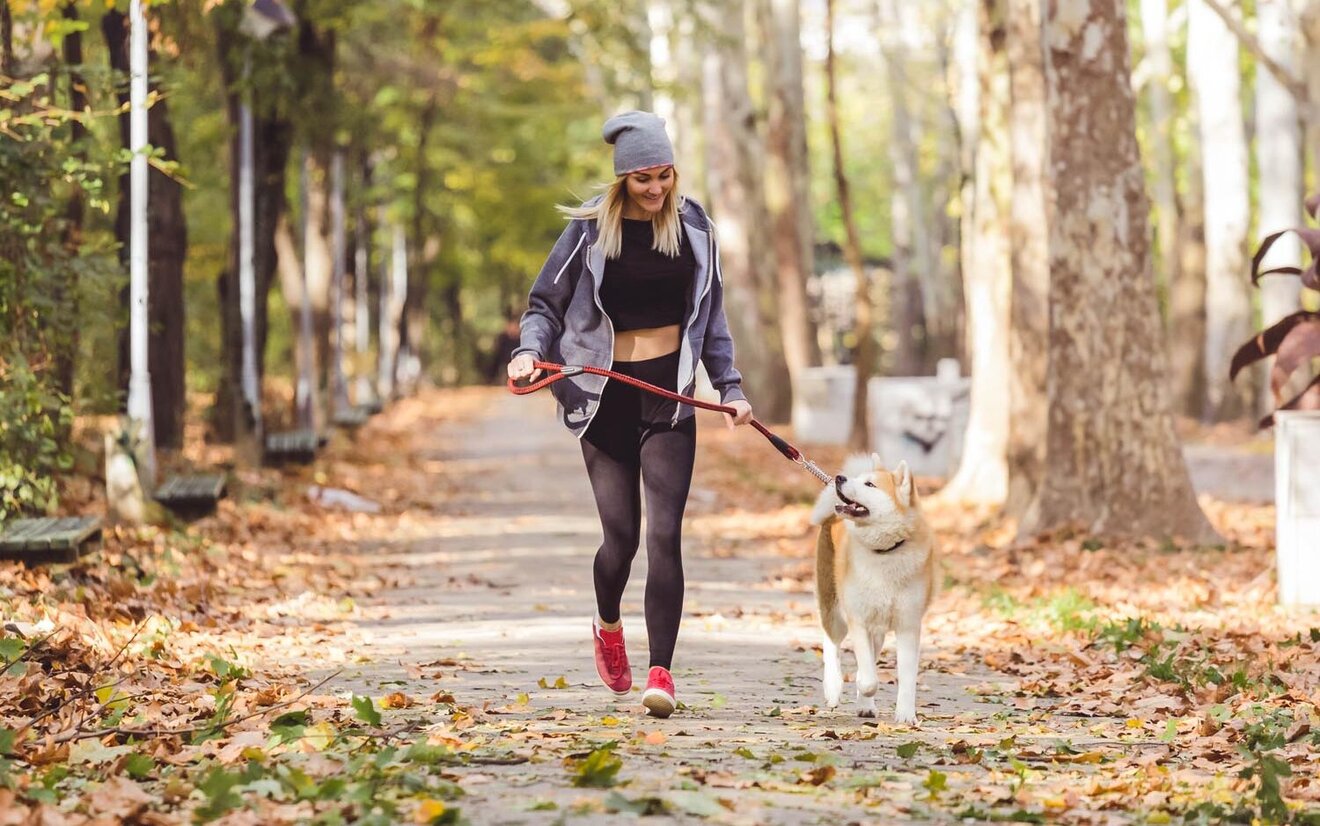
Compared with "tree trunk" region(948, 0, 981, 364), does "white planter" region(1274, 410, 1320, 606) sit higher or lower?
lower

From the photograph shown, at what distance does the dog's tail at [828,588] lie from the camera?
8125mm

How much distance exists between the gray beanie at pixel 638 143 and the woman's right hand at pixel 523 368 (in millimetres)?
743

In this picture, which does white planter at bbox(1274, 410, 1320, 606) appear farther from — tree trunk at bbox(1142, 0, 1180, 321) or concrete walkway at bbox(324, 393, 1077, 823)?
tree trunk at bbox(1142, 0, 1180, 321)

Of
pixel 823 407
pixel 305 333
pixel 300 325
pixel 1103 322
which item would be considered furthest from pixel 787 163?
pixel 1103 322

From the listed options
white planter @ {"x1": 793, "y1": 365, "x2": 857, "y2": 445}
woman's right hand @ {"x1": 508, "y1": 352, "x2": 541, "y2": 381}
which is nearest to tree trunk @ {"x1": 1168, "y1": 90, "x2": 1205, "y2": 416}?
white planter @ {"x1": 793, "y1": 365, "x2": 857, "y2": 445}

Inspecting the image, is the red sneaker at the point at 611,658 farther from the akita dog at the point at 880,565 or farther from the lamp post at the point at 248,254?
the lamp post at the point at 248,254

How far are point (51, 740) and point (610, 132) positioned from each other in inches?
113

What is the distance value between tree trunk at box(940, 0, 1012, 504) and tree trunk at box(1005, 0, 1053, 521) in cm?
115

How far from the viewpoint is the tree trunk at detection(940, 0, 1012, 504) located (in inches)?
720

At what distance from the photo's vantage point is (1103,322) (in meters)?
14.3

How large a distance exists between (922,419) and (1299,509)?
11812 mm

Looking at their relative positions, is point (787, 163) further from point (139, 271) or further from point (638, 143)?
point (638, 143)

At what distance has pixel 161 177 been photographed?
19.0 meters

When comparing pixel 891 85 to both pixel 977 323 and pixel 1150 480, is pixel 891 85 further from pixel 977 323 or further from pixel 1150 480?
pixel 1150 480
